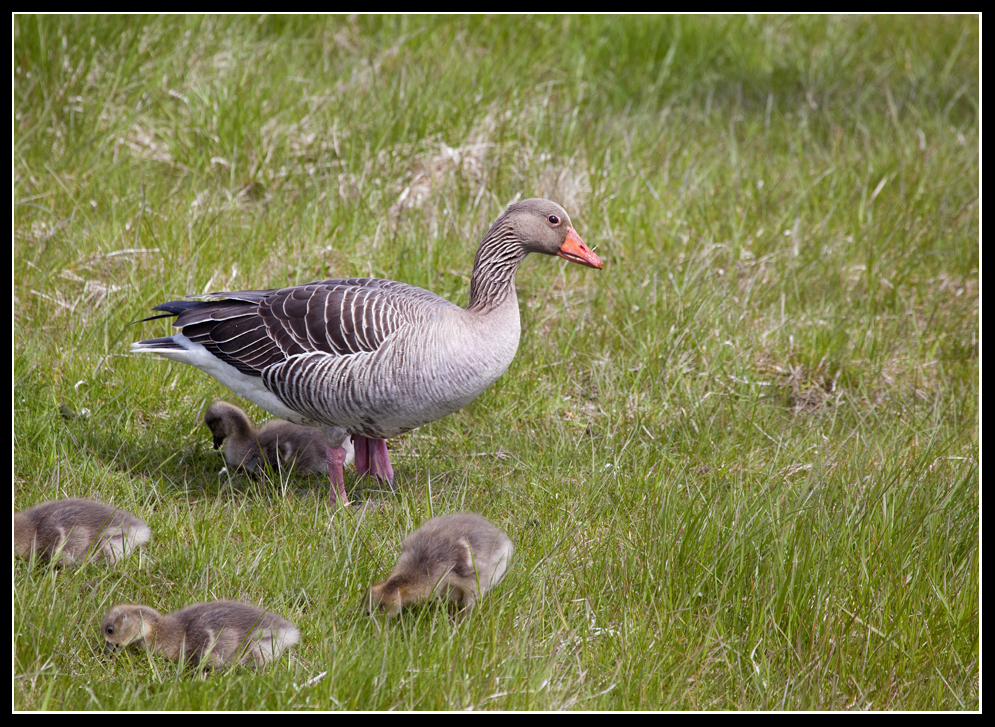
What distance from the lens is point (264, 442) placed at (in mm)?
5594

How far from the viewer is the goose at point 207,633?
380 centimetres

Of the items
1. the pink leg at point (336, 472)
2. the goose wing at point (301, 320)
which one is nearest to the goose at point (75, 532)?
the pink leg at point (336, 472)

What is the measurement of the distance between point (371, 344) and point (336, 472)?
82 centimetres

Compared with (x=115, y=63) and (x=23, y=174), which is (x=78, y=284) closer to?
(x=23, y=174)

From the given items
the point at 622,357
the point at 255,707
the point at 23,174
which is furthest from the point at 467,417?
the point at 23,174

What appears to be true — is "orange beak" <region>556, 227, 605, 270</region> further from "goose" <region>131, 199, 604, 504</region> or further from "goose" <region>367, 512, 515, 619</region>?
"goose" <region>367, 512, 515, 619</region>

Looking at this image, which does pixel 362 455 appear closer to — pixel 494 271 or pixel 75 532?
pixel 494 271

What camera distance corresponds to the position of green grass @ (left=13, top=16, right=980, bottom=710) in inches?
157

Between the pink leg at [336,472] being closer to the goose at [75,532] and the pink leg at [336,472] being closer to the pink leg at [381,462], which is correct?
the pink leg at [381,462]

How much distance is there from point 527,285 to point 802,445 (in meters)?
2.42

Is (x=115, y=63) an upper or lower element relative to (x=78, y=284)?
upper

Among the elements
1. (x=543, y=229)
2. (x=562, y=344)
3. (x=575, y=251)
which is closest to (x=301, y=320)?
(x=543, y=229)

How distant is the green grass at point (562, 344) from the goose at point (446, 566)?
98 millimetres

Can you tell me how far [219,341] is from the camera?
17.5 feet
